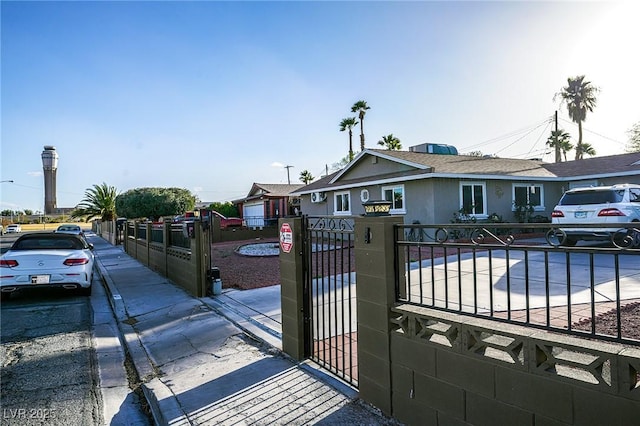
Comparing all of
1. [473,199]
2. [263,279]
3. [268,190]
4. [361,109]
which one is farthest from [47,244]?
[361,109]

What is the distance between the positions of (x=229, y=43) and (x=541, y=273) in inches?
380

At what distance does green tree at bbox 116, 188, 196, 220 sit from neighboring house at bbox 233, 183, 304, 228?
21.2 ft

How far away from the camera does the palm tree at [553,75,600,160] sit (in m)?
35.4

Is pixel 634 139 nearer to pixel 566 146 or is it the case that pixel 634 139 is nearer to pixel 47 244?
pixel 566 146

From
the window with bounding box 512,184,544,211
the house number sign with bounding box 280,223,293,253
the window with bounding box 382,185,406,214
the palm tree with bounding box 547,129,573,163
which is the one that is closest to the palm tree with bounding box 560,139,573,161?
the palm tree with bounding box 547,129,573,163

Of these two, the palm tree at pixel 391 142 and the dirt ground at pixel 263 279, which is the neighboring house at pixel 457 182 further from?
the palm tree at pixel 391 142

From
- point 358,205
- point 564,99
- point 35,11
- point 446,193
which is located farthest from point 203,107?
point 564,99

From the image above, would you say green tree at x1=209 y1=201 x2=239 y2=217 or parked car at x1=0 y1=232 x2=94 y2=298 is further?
green tree at x1=209 y1=201 x2=239 y2=217

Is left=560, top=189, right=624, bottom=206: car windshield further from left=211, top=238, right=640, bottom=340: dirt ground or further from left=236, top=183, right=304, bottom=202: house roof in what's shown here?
left=236, top=183, right=304, bottom=202: house roof

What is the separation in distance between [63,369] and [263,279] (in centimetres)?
519

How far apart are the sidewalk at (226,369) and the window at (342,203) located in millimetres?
12380

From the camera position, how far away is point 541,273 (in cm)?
813

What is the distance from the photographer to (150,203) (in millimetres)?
35500

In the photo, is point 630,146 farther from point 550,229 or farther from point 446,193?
point 550,229
